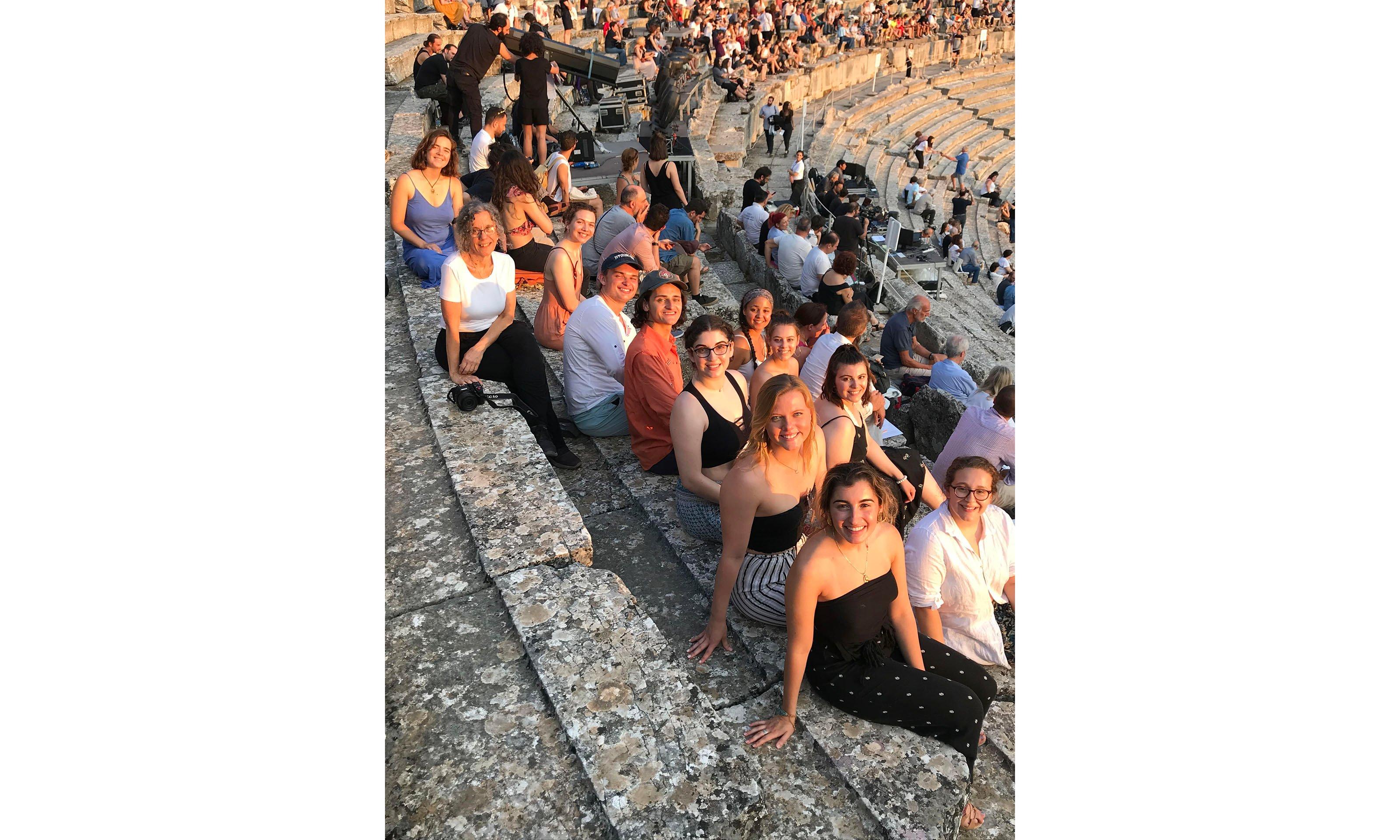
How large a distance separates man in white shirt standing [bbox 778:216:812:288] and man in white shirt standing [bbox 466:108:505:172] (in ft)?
8.37

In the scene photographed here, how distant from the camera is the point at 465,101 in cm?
949

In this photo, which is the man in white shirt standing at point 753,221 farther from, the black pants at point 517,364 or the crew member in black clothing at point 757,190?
the black pants at point 517,364

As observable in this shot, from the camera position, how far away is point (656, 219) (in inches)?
270

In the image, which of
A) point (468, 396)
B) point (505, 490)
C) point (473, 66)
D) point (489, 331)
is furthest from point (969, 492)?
point (473, 66)

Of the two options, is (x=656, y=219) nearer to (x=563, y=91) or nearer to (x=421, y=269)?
(x=421, y=269)


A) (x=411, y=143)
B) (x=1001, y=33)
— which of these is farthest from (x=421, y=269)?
(x=1001, y=33)

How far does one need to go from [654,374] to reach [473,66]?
5.79 metres

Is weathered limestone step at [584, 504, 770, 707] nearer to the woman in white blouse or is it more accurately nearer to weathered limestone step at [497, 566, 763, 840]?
weathered limestone step at [497, 566, 763, 840]

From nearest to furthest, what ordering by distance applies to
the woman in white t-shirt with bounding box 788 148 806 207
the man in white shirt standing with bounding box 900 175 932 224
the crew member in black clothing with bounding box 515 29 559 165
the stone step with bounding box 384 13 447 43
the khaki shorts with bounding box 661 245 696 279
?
the khaki shorts with bounding box 661 245 696 279 < the crew member in black clothing with bounding box 515 29 559 165 < the woman in white t-shirt with bounding box 788 148 806 207 < the stone step with bounding box 384 13 447 43 < the man in white shirt standing with bounding box 900 175 932 224

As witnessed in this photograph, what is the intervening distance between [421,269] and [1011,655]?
12.3ft

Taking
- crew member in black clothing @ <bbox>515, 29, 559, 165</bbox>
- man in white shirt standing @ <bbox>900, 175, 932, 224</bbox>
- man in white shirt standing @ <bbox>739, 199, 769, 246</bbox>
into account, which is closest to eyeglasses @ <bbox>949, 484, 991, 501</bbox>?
crew member in black clothing @ <bbox>515, 29, 559, 165</bbox>

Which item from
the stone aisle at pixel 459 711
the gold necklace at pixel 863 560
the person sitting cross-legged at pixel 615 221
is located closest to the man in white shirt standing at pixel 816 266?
the person sitting cross-legged at pixel 615 221

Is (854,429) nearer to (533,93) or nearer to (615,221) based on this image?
(615,221)

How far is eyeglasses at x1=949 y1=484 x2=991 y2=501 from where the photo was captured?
3.42m
